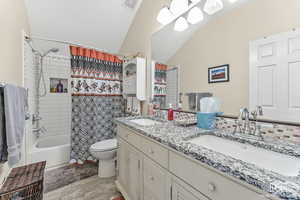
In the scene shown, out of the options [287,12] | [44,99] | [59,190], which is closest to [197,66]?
[287,12]

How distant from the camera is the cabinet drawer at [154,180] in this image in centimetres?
89

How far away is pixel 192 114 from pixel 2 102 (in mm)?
1555

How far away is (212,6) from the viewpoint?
4.00 feet

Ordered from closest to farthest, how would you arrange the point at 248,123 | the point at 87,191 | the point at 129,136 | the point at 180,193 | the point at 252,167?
the point at 252,167 < the point at 180,193 < the point at 248,123 < the point at 129,136 < the point at 87,191

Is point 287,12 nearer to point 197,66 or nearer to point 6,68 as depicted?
point 197,66

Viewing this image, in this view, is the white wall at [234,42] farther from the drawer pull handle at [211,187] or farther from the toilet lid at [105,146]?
the toilet lid at [105,146]

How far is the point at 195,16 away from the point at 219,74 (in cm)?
69

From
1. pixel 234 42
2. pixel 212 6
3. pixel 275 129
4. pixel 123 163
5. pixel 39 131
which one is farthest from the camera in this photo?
pixel 39 131

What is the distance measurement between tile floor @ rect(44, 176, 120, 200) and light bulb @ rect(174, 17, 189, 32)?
2062 mm

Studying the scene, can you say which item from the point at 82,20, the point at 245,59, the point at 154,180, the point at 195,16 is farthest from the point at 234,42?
the point at 82,20

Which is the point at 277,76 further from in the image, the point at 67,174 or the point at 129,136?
the point at 67,174

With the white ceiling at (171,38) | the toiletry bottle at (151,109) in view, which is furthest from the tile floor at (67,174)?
the white ceiling at (171,38)

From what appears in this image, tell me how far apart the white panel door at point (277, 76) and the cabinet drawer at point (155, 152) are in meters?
0.70

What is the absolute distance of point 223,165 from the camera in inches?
21.5
